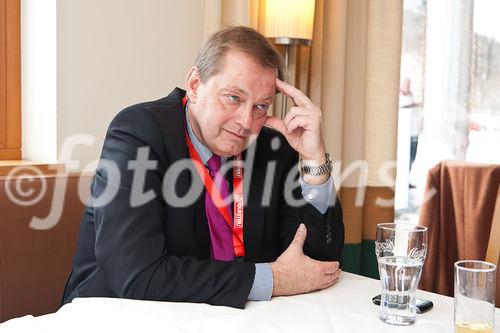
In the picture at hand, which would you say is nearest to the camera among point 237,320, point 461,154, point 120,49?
point 237,320

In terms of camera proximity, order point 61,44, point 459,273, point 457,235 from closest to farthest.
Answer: point 459,273, point 61,44, point 457,235

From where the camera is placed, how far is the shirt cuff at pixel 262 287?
1.34m

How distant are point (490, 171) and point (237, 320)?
6.49 feet

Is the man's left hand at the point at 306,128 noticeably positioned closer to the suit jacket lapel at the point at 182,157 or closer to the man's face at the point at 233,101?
the man's face at the point at 233,101

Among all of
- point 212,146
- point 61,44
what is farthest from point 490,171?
point 61,44

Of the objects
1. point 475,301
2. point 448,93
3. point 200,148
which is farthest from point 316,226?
point 448,93

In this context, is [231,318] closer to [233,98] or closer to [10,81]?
[233,98]

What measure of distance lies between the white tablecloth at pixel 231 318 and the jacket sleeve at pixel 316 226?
12.7 inches

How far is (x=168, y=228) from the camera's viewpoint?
1574 mm

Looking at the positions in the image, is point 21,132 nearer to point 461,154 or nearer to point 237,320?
point 237,320

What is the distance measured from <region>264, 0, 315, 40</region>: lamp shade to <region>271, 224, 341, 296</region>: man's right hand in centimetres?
172

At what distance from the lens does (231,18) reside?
3125mm

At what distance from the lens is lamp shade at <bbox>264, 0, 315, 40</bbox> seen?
9.89 feet

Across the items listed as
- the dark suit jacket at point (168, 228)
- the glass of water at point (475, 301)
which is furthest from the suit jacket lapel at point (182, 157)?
the glass of water at point (475, 301)
